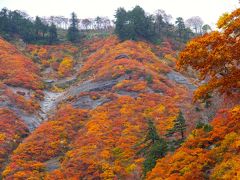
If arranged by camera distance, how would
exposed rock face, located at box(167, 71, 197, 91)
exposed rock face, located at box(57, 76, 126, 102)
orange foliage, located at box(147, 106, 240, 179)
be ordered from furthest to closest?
exposed rock face, located at box(167, 71, 197, 91) → exposed rock face, located at box(57, 76, 126, 102) → orange foliage, located at box(147, 106, 240, 179)

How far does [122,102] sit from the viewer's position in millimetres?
58438

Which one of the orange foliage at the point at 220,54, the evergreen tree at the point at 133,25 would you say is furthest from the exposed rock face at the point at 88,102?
the orange foliage at the point at 220,54

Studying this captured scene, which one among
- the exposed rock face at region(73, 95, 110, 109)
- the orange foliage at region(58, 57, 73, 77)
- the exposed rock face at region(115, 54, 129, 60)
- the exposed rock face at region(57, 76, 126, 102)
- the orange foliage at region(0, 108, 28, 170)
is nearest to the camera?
the orange foliage at region(0, 108, 28, 170)

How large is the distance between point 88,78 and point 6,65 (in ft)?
66.9

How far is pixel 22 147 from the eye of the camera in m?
47.2

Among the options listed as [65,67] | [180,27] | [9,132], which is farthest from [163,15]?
[9,132]

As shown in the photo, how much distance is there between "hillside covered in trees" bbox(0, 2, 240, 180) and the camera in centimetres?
1919

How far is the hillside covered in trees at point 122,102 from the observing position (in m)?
19.2

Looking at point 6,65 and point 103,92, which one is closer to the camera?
point 103,92

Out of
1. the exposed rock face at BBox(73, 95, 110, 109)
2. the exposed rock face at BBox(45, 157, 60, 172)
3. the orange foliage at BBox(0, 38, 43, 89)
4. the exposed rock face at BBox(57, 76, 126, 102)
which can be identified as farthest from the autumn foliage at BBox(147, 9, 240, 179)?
the orange foliage at BBox(0, 38, 43, 89)

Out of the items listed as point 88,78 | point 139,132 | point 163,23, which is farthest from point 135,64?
point 163,23

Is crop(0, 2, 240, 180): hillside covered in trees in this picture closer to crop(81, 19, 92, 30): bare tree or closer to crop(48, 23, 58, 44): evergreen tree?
crop(48, 23, 58, 44): evergreen tree

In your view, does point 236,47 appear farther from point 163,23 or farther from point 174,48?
point 163,23

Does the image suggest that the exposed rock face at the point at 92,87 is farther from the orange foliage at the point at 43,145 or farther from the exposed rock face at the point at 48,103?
the orange foliage at the point at 43,145
